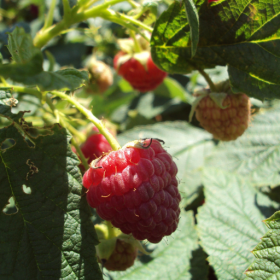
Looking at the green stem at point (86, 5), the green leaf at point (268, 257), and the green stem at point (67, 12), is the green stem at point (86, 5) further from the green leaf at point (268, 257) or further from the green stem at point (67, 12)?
the green leaf at point (268, 257)

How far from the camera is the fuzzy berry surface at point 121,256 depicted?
1.34 metres

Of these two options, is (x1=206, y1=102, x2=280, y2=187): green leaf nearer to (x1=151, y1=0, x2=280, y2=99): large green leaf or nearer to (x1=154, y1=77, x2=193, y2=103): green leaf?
(x1=154, y1=77, x2=193, y2=103): green leaf

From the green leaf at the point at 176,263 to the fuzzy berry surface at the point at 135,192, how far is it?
0.55 metres

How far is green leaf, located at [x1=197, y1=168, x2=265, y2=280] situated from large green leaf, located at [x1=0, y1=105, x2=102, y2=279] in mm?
671

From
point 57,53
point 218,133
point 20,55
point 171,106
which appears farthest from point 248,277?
point 57,53

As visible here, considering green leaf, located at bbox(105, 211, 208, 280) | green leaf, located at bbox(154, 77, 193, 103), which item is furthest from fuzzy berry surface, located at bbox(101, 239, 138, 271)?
green leaf, located at bbox(154, 77, 193, 103)

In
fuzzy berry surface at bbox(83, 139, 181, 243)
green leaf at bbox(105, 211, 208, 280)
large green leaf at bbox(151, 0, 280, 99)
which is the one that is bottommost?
green leaf at bbox(105, 211, 208, 280)

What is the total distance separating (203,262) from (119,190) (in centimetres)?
86

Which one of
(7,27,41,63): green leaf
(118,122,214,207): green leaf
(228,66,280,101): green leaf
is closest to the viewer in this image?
(7,27,41,63): green leaf

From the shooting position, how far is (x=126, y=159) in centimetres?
109

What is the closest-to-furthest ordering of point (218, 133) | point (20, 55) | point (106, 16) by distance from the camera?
point (20, 55)
point (106, 16)
point (218, 133)

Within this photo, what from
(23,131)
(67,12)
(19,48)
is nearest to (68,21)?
(67,12)

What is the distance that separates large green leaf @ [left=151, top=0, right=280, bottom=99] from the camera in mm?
1169

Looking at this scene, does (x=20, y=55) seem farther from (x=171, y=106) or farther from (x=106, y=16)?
(x=171, y=106)
